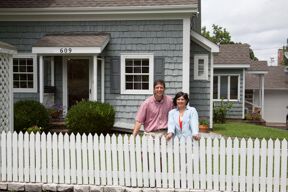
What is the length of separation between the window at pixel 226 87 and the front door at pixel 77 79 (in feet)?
Answer: 32.7

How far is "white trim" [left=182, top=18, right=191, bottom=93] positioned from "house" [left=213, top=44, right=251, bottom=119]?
8.22 metres

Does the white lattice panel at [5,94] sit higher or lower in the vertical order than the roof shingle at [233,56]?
lower

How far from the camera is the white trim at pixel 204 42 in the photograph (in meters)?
13.0

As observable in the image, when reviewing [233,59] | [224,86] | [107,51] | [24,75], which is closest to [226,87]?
[224,86]

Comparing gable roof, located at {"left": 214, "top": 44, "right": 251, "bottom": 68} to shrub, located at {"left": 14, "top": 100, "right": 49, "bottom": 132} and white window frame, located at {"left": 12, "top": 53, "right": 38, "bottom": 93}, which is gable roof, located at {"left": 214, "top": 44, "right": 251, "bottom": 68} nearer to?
white window frame, located at {"left": 12, "top": 53, "right": 38, "bottom": 93}

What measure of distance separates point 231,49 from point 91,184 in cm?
1829

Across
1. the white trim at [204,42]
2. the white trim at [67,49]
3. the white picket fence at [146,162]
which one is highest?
the white trim at [204,42]

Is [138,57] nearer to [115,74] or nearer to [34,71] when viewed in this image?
[115,74]

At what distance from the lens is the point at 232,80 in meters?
20.8

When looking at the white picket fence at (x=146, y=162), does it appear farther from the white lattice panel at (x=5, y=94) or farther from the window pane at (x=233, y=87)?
the window pane at (x=233, y=87)

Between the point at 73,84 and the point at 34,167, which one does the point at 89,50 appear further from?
the point at 34,167

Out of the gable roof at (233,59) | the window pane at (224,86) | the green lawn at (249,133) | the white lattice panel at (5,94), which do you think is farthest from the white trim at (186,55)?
the window pane at (224,86)

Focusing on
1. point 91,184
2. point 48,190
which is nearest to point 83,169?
point 91,184

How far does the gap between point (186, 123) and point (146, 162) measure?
902mm
